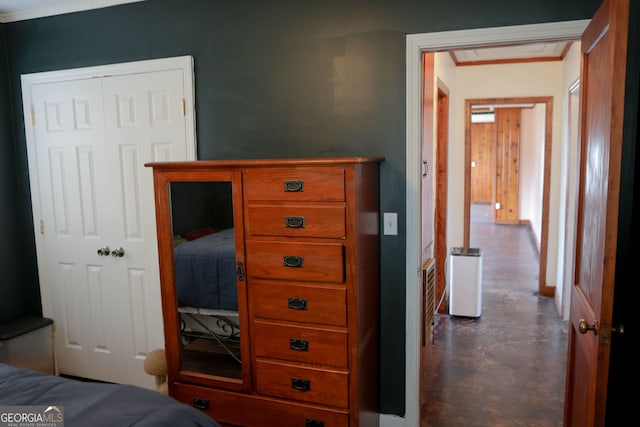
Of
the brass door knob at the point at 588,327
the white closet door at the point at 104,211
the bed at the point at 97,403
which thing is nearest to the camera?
the bed at the point at 97,403

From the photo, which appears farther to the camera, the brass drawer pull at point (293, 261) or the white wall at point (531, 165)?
the white wall at point (531, 165)

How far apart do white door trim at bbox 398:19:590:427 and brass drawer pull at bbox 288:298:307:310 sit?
2.14ft

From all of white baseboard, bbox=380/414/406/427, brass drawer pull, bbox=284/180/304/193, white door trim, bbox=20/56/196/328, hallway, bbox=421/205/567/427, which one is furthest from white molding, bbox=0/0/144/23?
hallway, bbox=421/205/567/427

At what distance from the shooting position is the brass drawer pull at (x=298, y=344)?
7.27 ft

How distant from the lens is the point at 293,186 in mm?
2135

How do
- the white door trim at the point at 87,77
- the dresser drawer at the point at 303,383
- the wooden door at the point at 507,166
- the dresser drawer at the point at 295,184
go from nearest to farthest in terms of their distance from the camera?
the dresser drawer at the point at 295,184, the dresser drawer at the point at 303,383, the white door trim at the point at 87,77, the wooden door at the point at 507,166

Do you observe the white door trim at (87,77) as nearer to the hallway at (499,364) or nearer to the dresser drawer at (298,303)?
the dresser drawer at (298,303)

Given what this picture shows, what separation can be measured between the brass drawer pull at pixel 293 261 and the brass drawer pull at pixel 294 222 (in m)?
0.14

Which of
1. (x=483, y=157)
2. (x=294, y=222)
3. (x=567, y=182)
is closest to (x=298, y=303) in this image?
(x=294, y=222)

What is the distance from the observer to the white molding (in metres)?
2.97

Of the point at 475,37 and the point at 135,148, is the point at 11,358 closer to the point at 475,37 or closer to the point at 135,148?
the point at 135,148

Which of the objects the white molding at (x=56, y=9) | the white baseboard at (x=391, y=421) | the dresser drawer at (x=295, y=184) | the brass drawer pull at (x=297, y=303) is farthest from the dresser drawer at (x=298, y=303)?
the white molding at (x=56, y=9)

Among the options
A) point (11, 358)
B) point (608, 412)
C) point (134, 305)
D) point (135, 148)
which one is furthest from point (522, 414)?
point (11, 358)

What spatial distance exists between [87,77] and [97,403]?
2325 millimetres
